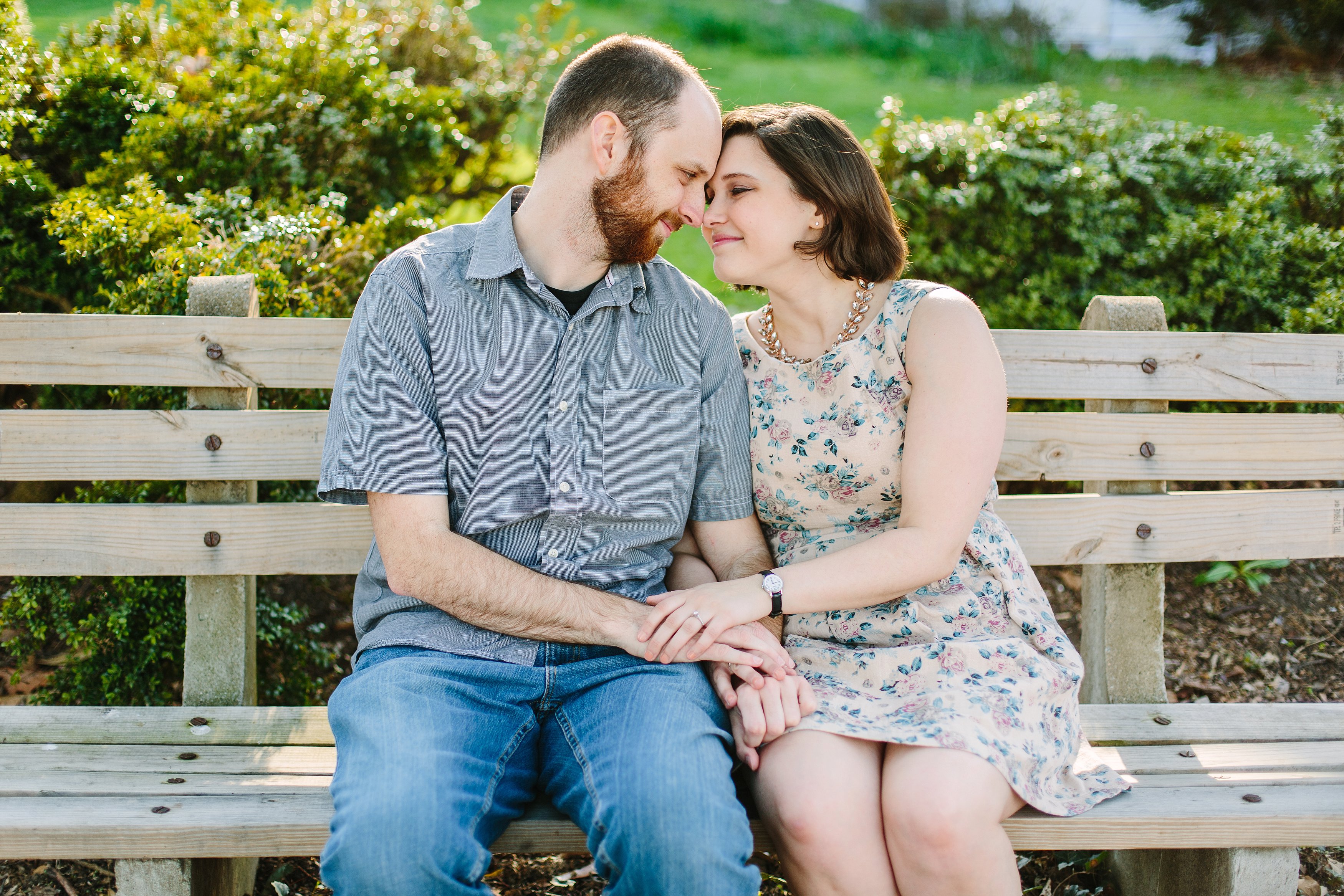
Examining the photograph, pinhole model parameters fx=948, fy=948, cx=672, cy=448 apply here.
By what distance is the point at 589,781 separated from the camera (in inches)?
72.8

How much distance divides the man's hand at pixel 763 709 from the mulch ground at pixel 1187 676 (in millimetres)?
719

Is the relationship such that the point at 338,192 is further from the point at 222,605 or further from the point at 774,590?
the point at 774,590

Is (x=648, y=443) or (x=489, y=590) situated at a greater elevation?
(x=648, y=443)

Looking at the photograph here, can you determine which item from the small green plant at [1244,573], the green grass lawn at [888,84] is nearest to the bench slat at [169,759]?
the small green plant at [1244,573]

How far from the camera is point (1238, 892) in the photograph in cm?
207

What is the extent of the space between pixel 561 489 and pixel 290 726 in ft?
3.13

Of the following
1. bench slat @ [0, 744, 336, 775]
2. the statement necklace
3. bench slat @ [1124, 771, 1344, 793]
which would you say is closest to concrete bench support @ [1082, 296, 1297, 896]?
bench slat @ [1124, 771, 1344, 793]

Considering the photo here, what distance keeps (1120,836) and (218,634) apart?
225 cm

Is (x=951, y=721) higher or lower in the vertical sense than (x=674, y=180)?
lower

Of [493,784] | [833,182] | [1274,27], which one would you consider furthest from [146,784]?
[1274,27]

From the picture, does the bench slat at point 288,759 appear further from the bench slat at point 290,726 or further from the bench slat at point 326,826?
the bench slat at point 326,826

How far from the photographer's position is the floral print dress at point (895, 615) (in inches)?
78.0

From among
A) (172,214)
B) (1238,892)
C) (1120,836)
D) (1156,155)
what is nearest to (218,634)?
(172,214)

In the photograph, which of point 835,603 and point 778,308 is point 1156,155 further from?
point 835,603
